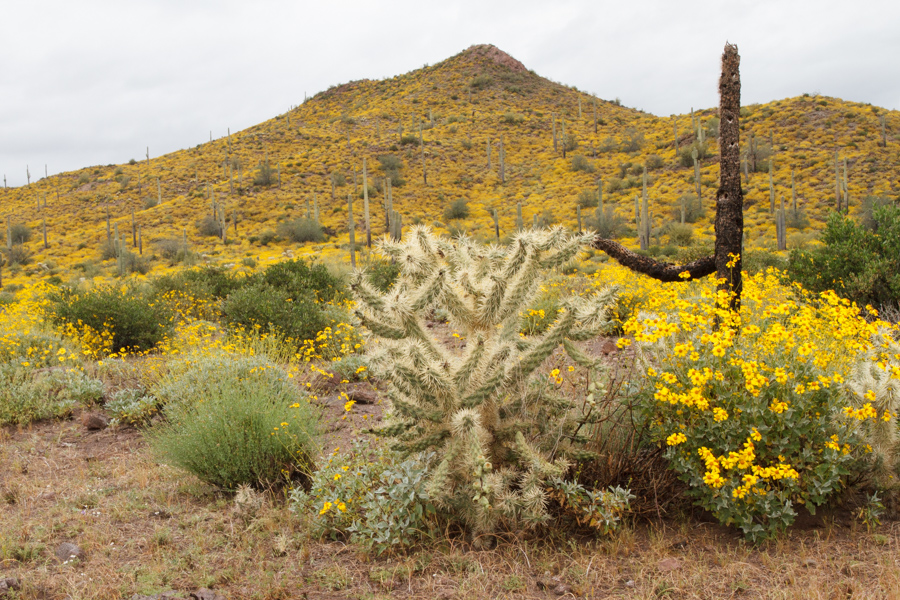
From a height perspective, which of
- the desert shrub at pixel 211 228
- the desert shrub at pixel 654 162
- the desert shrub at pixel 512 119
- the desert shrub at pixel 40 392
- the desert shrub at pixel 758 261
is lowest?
the desert shrub at pixel 40 392

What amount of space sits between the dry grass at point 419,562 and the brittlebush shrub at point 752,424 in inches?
10.1

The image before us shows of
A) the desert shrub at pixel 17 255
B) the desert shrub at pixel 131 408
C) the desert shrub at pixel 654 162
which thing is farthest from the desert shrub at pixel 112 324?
the desert shrub at pixel 654 162

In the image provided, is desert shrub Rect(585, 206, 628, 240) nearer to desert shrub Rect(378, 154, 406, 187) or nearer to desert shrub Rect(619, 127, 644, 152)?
desert shrub Rect(619, 127, 644, 152)

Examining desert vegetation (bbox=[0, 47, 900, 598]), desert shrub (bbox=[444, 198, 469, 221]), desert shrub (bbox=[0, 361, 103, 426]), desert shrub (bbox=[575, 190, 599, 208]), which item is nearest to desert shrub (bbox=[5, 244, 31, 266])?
desert shrub (bbox=[444, 198, 469, 221])

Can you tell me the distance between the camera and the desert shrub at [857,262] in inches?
339

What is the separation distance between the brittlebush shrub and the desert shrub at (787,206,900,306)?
6024mm

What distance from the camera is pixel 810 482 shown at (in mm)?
3461

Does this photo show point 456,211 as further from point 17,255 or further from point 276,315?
point 276,315

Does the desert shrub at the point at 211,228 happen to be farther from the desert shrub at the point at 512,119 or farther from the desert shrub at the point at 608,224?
the desert shrub at the point at 512,119

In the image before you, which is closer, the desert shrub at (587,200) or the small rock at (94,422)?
the small rock at (94,422)

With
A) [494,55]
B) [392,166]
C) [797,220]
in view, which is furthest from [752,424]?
[494,55]

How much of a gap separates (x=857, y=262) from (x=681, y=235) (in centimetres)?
1733

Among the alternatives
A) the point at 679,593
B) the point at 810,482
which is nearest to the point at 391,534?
the point at 679,593

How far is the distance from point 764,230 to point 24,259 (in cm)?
3806
